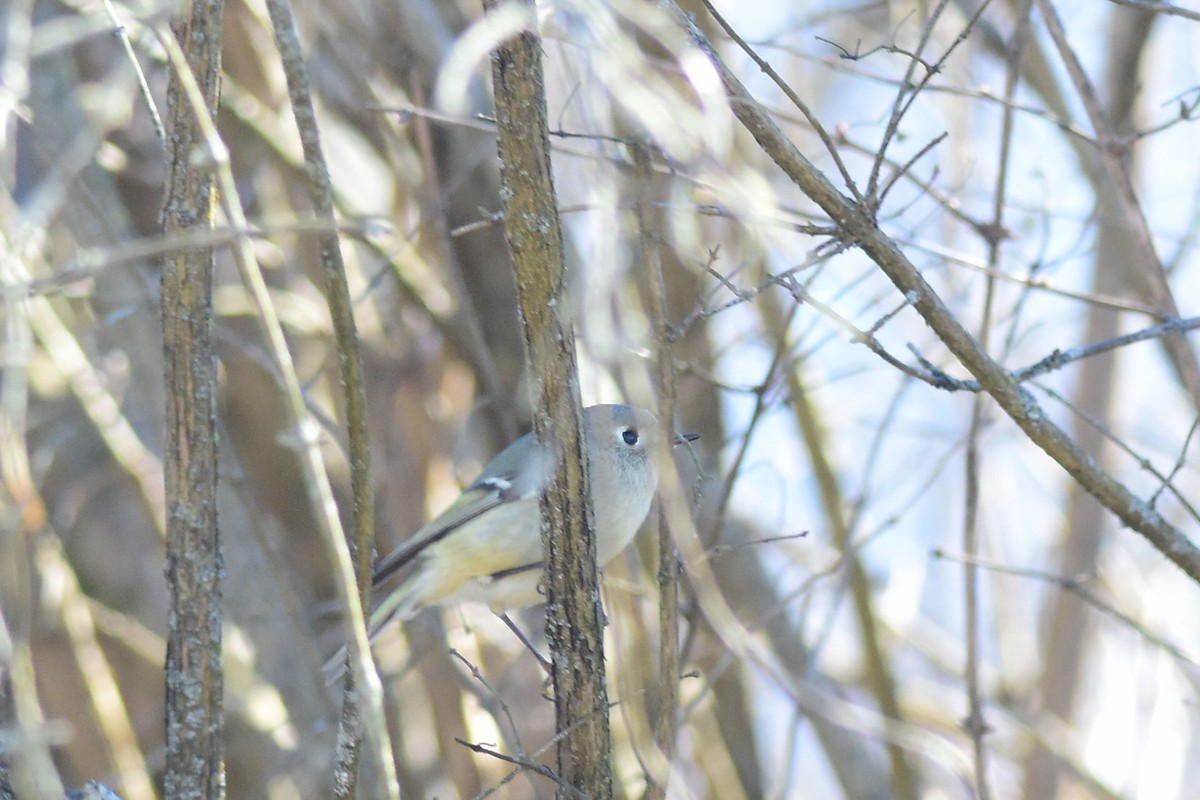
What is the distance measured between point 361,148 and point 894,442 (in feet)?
10.3

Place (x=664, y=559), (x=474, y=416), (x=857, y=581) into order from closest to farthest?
(x=664, y=559)
(x=857, y=581)
(x=474, y=416)

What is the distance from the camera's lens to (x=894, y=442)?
5.94m

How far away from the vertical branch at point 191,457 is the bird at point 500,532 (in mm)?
1024

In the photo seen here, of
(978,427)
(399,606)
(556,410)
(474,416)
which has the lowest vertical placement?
(556,410)

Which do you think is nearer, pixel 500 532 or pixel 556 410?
pixel 556 410

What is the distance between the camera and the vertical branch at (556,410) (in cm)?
159

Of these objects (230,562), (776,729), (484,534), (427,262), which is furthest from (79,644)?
(776,729)

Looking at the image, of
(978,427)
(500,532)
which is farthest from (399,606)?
(978,427)

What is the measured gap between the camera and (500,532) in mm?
3057

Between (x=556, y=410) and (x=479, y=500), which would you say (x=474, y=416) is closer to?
(x=479, y=500)

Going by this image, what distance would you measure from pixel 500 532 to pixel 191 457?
1306 millimetres

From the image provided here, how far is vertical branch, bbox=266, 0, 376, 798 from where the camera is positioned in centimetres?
177

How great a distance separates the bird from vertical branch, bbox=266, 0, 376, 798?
3.46ft

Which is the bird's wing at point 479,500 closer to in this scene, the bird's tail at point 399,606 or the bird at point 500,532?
the bird at point 500,532
